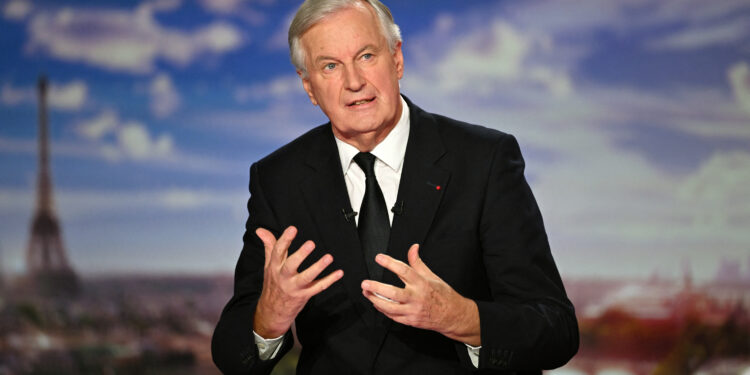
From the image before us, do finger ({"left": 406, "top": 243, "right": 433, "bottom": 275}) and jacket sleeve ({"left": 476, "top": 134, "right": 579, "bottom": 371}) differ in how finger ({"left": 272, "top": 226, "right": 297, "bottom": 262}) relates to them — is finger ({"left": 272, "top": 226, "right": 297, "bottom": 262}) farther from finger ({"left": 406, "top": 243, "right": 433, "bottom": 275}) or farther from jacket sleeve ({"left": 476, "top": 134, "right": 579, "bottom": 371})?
jacket sleeve ({"left": 476, "top": 134, "right": 579, "bottom": 371})

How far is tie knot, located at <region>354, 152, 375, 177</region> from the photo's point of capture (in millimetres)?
2074

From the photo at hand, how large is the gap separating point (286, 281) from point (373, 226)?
1.30 feet

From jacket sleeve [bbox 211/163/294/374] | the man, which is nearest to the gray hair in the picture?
the man

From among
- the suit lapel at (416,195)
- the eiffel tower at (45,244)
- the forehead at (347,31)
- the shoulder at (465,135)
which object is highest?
the forehead at (347,31)

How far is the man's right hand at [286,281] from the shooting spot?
1.63 m

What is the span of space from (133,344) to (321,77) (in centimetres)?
388

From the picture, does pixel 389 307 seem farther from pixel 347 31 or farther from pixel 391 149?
pixel 347 31

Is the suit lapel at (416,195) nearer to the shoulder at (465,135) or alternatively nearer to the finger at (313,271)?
the shoulder at (465,135)

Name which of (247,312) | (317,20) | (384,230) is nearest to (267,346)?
(247,312)

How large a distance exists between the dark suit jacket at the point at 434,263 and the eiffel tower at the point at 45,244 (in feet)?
11.8

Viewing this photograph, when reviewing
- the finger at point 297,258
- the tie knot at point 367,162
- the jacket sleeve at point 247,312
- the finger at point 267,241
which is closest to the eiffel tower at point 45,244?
the jacket sleeve at point 247,312

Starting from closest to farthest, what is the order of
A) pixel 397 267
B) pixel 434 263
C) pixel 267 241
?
1. pixel 397 267
2. pixel 267 241
3. pixel 434 263

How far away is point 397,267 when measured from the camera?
5.14 feet

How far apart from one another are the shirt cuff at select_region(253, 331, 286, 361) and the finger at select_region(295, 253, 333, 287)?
0.34 m
